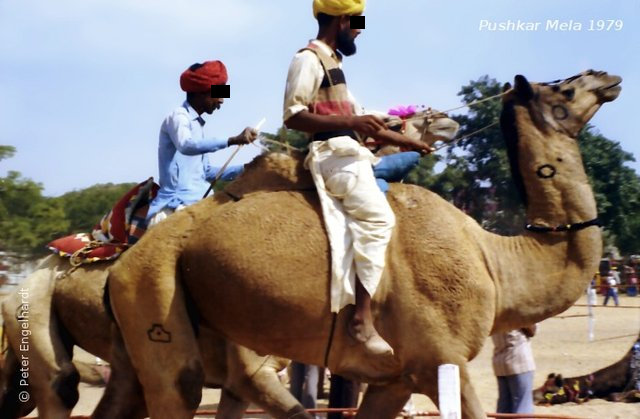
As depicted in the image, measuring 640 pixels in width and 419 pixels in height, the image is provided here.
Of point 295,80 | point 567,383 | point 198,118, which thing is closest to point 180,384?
point 295,80

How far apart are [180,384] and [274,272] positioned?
81 centimetres

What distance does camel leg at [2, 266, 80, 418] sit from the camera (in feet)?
22.2

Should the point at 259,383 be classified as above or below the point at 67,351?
below

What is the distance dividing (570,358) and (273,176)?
47.9 ft

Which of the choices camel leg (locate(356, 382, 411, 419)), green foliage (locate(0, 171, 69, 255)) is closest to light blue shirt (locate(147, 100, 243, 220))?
camel leg (locate(356, 382, 411, 419))

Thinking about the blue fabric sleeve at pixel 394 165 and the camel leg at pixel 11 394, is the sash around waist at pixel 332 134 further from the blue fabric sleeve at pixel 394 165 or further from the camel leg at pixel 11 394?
the camel leg at pixel 11 394

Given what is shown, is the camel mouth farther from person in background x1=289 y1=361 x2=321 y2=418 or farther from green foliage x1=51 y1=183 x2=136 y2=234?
green foliage x1=51 y1=183 x2=136 y2=234

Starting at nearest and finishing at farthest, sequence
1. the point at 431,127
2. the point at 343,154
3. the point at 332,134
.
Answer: the point at 343,154 → the point at 332,134 → the point at 431,127

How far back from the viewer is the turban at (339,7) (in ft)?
19.7

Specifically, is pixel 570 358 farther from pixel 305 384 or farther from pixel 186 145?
pixel 186 145

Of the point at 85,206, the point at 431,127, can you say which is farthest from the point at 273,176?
the point at 85,206

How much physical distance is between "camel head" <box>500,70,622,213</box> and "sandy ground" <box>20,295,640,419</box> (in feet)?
15.4

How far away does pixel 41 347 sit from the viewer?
695 cm

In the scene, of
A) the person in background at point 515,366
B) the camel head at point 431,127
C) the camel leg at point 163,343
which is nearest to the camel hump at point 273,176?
the camel leg at point 163,343
